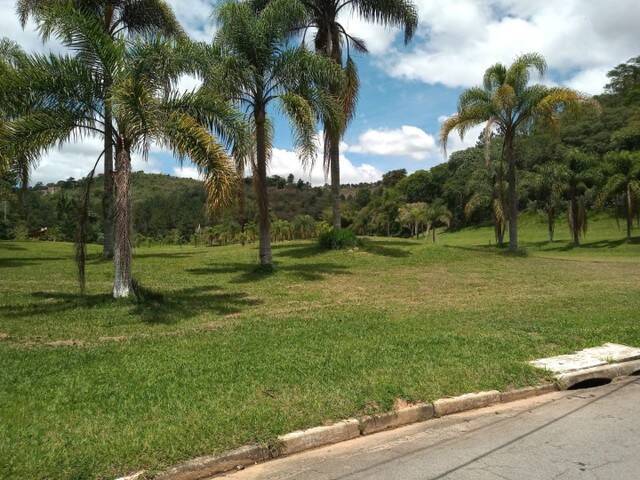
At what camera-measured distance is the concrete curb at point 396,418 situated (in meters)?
4.97

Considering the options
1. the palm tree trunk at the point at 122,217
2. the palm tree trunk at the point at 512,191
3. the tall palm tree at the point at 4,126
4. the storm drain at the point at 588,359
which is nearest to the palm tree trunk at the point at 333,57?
the palm tree trunk at the point at 512,191

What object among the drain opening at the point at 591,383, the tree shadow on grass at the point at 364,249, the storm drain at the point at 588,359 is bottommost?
the drain opening at the point at 591,383

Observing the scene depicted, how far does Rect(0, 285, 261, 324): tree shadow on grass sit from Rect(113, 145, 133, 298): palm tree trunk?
529 mm

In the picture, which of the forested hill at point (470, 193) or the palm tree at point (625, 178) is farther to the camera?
the forested hill at point (470, 193)

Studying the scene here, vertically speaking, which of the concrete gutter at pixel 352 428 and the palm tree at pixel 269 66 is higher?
the palm tree at pixel 269 66

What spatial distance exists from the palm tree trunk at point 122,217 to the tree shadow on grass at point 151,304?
53cm

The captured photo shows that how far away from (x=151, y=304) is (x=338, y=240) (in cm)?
1052

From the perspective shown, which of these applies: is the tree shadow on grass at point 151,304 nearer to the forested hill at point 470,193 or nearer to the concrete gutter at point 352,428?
the concrete gutter at point 352,428

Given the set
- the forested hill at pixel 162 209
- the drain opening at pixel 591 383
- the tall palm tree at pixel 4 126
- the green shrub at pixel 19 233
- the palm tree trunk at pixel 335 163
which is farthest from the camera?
the forested hill at pixel 162 209

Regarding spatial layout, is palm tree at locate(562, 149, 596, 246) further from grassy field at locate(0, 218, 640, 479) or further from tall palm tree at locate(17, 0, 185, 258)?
tall palm tree at locate(17, 0, 185, 258)

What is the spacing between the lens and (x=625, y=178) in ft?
105

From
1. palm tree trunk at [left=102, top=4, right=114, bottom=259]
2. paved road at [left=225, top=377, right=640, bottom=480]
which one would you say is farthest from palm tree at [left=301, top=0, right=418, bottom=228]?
paved road at [left=225, top=377, right=640, bottom=480]

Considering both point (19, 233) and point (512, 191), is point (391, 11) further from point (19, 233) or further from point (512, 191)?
point (19, 233)

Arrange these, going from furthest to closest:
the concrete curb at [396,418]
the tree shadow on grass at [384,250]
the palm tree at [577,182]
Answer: the palm tree at [577,182] < the tree shadow on grass at [384,250] < the concrete curb at [396,418]
